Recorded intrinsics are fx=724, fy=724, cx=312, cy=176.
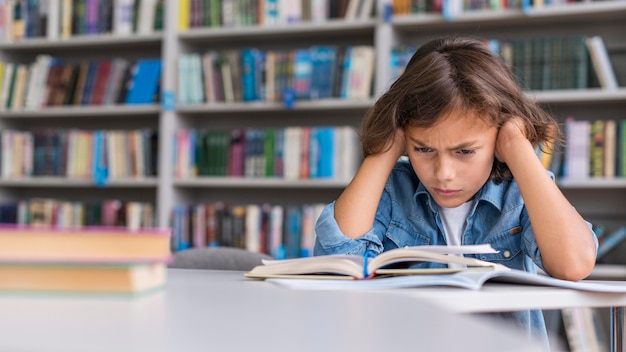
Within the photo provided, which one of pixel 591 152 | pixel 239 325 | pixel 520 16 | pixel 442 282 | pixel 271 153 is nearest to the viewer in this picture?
pixel 239 325

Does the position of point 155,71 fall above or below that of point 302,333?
above

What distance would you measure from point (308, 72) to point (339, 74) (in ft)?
0.44

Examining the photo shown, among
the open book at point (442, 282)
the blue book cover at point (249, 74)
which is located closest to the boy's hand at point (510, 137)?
the open book at point (442, 282)

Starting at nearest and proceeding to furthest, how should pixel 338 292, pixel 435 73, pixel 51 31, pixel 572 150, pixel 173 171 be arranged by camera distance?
1. pixel 338 292
2. pixel 435 73
3. pixel 572 150
4. pixel 173 171
5. pixel 51 31

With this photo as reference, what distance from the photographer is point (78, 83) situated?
3.49 metres

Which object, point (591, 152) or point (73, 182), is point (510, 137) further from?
point (73, 182)

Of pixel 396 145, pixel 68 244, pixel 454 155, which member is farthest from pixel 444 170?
pixel 68 244

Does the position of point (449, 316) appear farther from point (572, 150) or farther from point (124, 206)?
point (124, 206)

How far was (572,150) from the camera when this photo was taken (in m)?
2.73

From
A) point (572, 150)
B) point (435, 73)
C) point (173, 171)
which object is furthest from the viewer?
point (173, 171)

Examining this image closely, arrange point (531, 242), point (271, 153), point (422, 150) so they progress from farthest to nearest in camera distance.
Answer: point (271, 153)
point (422, 150)
point (531, 242)

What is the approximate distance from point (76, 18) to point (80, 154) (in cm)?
66

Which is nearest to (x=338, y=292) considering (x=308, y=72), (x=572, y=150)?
(x=572, y=150)

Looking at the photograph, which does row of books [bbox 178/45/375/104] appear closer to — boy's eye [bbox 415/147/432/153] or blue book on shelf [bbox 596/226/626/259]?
blue book on shelf [bbox 596/226/626/259]
